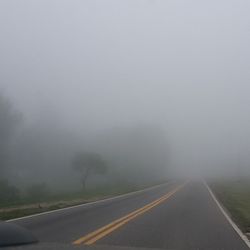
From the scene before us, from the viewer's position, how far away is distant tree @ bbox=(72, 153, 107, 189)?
233 feet

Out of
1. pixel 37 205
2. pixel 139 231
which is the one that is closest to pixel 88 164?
pixel 37 205

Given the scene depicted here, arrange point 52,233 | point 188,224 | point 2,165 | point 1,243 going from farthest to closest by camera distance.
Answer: point 2,165
point 188,224
point 52,233
point 1,243

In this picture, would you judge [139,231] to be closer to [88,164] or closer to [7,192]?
[7,192]

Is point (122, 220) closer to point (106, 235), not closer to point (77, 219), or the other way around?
point (77, 219)

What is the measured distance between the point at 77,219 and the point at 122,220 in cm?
162

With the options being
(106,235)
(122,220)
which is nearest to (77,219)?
(122,220)

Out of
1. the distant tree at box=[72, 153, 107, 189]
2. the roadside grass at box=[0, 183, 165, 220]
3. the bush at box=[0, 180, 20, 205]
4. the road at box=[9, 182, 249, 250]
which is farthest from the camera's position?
the distant tree at box=[72, 153, 107, 189]

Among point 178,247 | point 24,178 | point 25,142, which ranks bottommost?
point 178,247

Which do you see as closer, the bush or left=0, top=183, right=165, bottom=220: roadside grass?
left=0, top=183, right=165, bottom=220: roadside grass

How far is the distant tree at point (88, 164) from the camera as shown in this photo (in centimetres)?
7088

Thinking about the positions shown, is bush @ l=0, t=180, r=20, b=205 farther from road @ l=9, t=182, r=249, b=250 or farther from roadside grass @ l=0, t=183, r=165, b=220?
road @ l=9, t=182, r=249, b=250

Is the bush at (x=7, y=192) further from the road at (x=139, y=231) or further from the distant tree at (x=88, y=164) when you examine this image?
the distant tree at (x=88, y=164)

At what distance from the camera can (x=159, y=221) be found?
19.5 m

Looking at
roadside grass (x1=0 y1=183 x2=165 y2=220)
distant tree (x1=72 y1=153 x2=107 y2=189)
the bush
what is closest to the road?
roadside grass (x1=0 y1=183 x2=165 y2=220)
